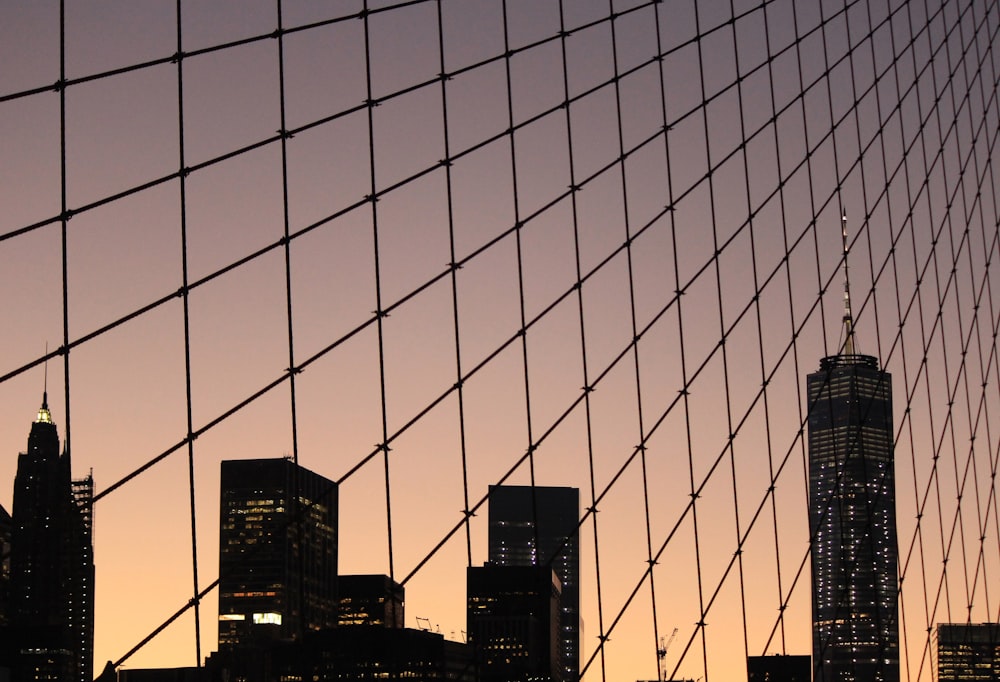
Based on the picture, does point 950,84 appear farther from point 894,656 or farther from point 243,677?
point 894,656

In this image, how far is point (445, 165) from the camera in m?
9.36

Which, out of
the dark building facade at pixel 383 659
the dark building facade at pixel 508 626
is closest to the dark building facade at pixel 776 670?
the dark building facade at pixel 383 659

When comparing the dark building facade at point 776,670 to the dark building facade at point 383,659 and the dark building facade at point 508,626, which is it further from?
the dark building facade at point 508,626

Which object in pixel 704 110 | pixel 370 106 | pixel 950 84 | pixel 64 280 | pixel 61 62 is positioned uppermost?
pixel 950 84

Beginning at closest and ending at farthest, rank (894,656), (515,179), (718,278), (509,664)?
(515,179), (718,278), (509,664), (894,656)

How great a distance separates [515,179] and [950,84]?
A: 6379 mm

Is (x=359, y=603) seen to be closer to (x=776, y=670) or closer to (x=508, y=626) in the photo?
(x=508, y=626)

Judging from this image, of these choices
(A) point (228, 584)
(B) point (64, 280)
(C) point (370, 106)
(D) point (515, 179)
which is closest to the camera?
(B) point (64, 280)

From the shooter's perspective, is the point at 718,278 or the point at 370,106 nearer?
the point at 370,106

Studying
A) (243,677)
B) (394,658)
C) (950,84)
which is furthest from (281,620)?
(950,84)

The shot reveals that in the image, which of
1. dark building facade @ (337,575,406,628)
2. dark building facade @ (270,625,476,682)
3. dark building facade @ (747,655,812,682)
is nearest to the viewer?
dark building facade @ (747,655,812,682)

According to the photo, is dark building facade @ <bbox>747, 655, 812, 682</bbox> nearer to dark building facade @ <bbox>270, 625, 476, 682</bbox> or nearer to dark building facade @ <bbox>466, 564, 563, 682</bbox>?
dark building facade @ <bbox>270, 625, 476, 682</bbox>

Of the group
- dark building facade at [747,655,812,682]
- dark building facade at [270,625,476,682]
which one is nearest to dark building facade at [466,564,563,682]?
dark building facade at [270,625,476,682]

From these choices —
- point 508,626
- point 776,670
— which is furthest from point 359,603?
point 776,670
